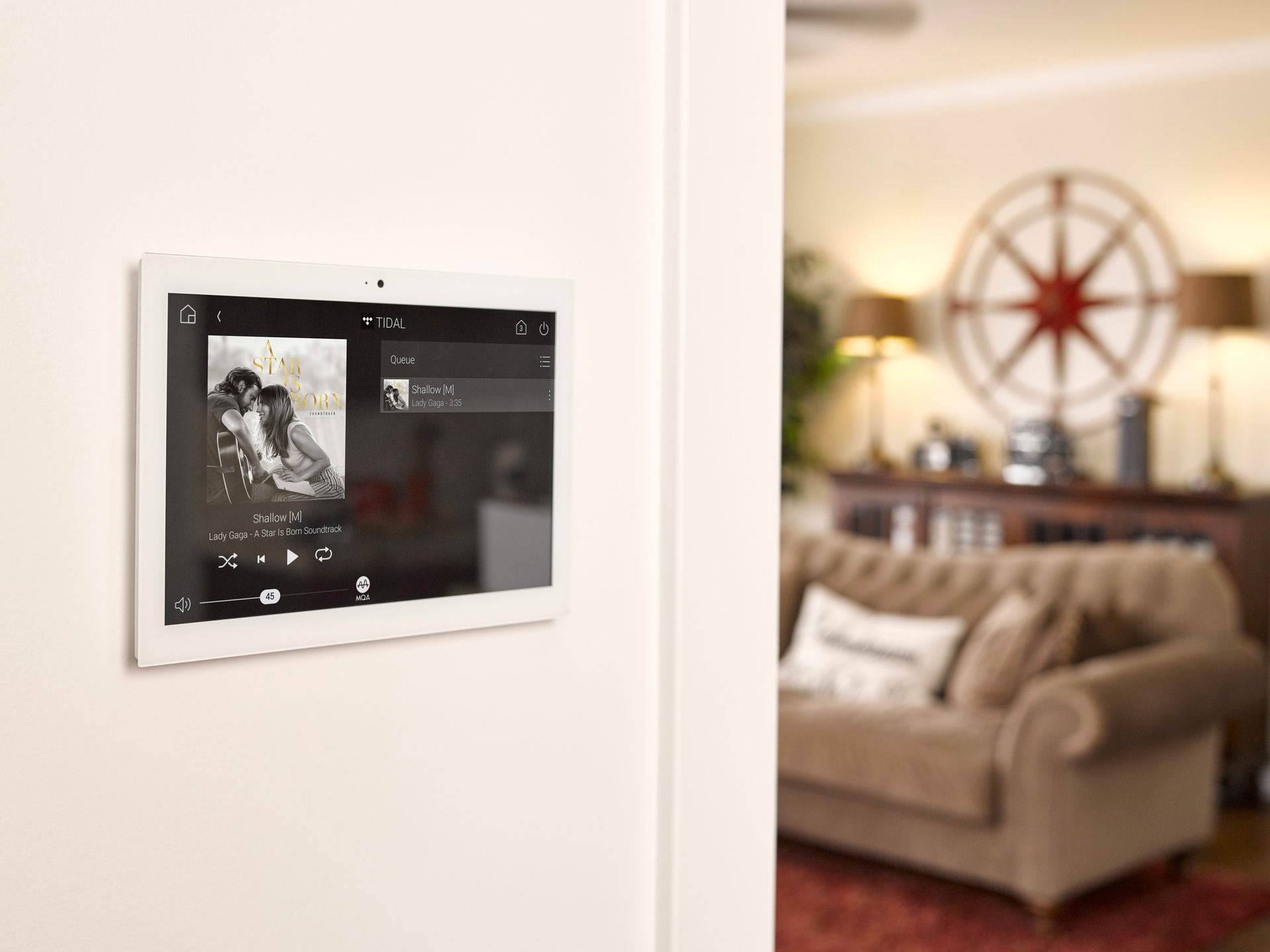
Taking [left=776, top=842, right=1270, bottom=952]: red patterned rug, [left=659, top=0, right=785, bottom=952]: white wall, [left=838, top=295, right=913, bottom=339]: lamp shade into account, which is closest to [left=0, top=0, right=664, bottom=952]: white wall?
[left=659, top=0, right=785, bottom=952]: white wall

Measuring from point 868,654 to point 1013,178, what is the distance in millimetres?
2630

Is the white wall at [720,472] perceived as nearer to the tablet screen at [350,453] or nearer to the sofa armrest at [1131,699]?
the tablet screen at [350,453]

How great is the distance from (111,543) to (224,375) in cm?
11

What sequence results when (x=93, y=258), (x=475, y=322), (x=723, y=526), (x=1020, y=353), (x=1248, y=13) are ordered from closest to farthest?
(x=93, y=258) < (x=475, y=322) < (x=723, y=526) < (x=1248, y=13) < (x=1020, y=353)

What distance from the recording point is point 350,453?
0.70 metres

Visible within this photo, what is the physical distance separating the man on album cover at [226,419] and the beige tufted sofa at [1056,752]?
8.49ft

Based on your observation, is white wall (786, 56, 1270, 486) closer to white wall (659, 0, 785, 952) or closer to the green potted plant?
the green potted plant

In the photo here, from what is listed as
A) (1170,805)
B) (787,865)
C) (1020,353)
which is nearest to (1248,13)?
A: (1020,353)

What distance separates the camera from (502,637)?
80 centimetres

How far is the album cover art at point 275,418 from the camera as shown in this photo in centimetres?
65

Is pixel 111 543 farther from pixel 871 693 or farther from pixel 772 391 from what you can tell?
pixel 871 693

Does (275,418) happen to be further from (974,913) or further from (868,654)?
(868,654)

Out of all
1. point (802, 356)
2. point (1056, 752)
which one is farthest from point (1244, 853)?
point (802, 356)

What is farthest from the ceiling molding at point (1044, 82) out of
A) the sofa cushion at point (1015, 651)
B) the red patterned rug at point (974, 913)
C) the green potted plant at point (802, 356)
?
the red patterned rug at point (974, 913)
